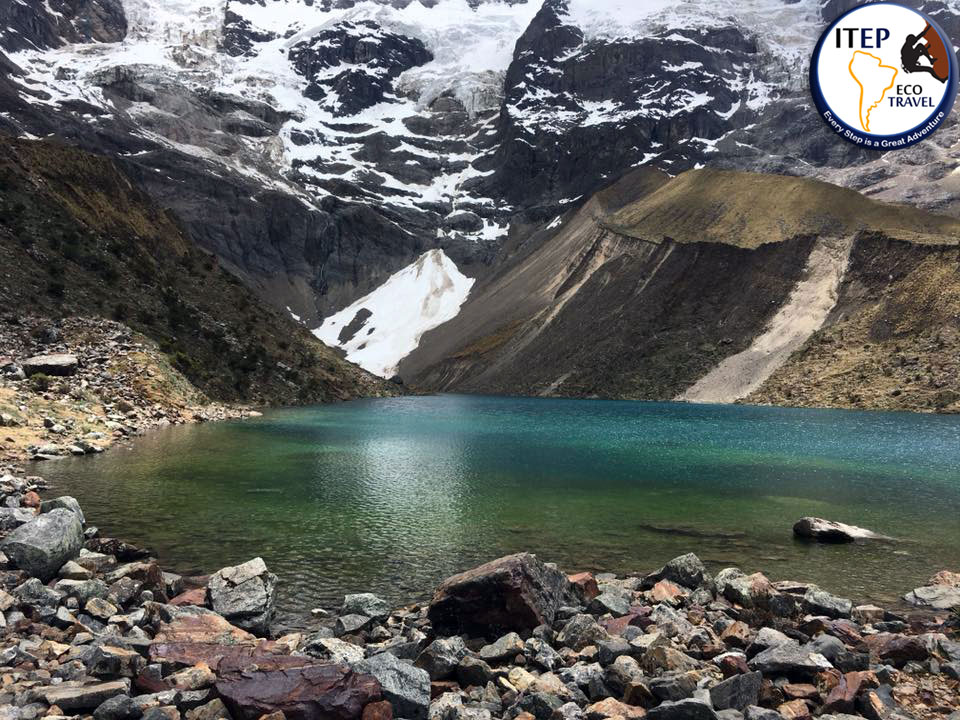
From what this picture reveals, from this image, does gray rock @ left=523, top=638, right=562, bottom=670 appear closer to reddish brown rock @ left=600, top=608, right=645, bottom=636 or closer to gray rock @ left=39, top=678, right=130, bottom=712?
reddish brown rock @ left=600, top=608, right=645, bottom=636

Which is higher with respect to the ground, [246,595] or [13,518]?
[13,518]

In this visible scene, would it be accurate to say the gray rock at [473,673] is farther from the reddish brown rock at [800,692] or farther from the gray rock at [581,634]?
the reddish brown rock at [800,692]

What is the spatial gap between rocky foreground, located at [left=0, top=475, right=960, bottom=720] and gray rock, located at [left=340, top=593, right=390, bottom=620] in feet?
0.16

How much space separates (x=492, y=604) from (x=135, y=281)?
235ft

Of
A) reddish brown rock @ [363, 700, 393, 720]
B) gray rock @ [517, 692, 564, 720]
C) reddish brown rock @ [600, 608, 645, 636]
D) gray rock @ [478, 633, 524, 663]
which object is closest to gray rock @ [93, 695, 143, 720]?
reddish brown rock @ [363, 700, 393, 720]

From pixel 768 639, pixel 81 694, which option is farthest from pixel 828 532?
pixel 81 694

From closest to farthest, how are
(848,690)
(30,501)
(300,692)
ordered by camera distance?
(300,692) → (848,690) → (30,501)

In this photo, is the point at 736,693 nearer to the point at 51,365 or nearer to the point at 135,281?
the point at 51,365

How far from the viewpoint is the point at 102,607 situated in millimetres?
12258

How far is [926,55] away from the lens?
1508 inches

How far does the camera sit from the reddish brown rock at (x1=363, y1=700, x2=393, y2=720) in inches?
344

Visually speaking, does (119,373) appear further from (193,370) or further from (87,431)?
(193,370)

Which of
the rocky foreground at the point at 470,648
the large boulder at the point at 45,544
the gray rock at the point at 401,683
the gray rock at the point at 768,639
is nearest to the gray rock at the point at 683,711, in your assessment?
the rocky foreground at the point at 470,648

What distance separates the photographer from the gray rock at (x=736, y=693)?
916 cm
